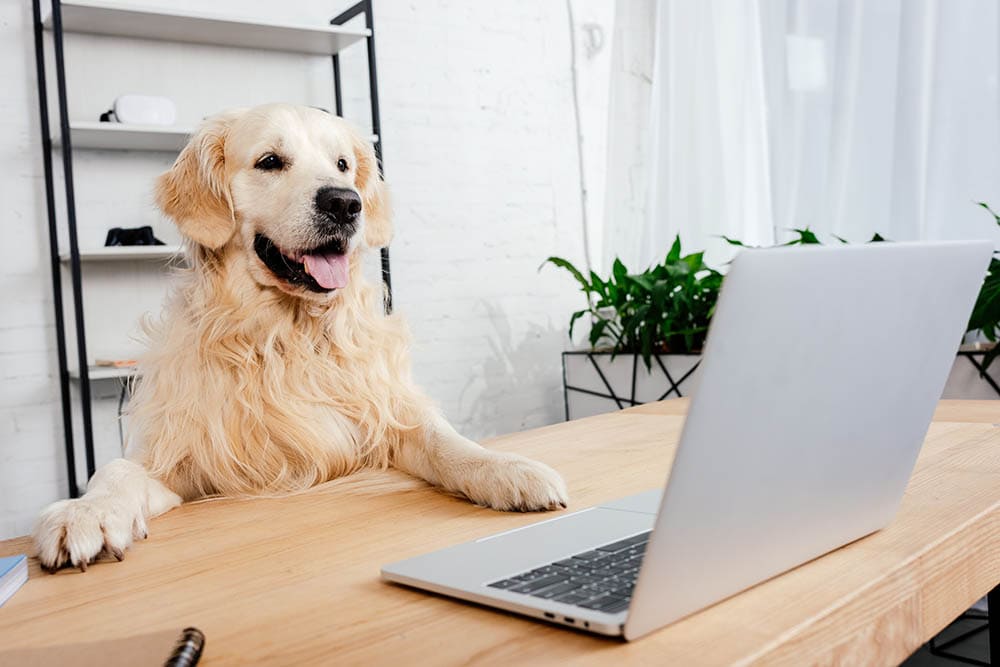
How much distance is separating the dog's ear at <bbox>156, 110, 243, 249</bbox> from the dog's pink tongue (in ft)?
0.44

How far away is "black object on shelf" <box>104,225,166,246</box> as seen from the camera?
288 centimetres

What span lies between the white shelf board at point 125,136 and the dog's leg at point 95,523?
1.85 metres

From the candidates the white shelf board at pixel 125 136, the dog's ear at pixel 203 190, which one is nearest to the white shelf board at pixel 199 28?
the white shelf board at pixel 125 136

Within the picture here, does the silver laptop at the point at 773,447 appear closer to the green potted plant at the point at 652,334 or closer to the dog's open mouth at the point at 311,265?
the dog's open mouth at the point at 311,265

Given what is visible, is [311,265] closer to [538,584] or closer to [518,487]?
[518,487]

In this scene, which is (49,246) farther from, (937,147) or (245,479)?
(937,147)

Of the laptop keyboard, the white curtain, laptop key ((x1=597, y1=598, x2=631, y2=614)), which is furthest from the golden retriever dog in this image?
the white curtain

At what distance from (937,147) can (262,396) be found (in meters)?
2.48

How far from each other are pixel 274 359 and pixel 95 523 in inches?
16.5

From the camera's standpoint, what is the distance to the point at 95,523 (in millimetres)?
842

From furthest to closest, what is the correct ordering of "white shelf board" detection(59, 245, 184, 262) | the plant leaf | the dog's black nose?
the plant leaf, "white shelf board" detection(59, 245, 184, 262), the dog's black nose

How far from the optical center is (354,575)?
2.30 ft

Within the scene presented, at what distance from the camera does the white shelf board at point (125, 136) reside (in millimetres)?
2703

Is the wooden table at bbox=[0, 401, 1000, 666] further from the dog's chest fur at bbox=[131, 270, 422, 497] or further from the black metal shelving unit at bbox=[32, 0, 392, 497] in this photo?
the black metal shelving unit at bbox=[32, 0, 392, 497]
